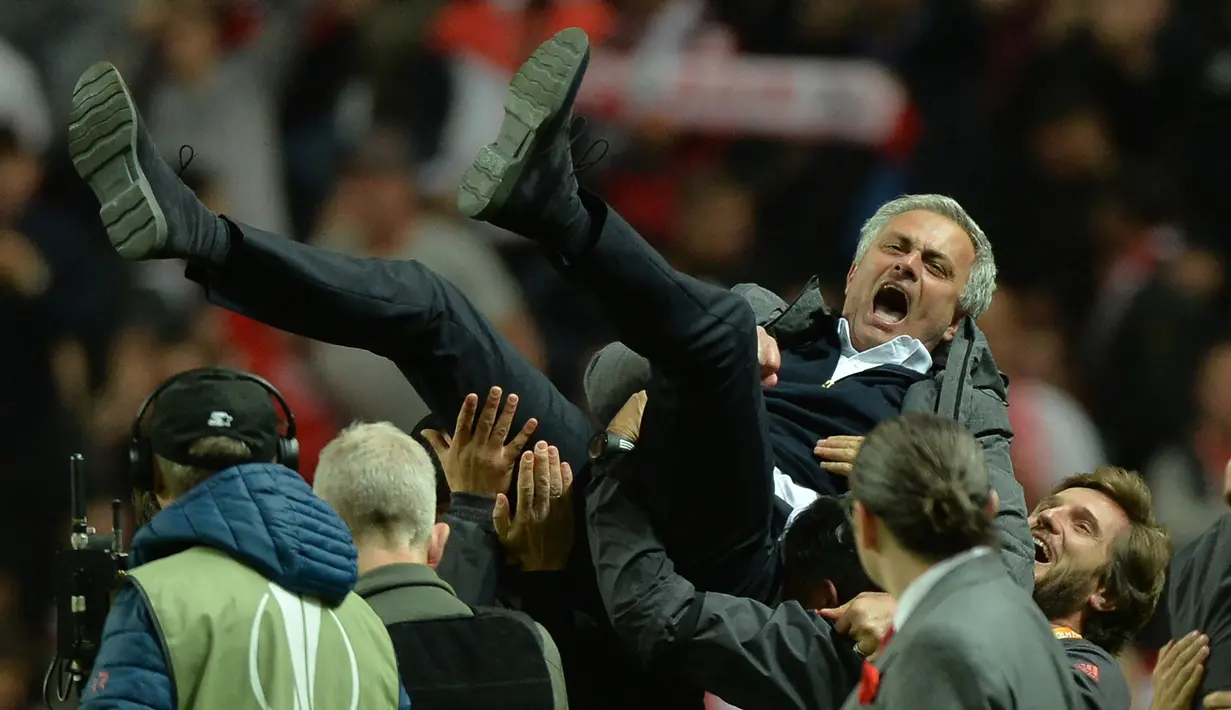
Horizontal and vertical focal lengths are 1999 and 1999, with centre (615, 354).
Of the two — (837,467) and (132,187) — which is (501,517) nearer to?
(837,467)

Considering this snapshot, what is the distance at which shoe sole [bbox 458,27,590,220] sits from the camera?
8.81 ft

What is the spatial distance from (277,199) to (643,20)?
1273mm

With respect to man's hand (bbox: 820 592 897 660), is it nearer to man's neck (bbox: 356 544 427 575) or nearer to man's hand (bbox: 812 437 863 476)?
man's hand (bbox: 812 437 863 476)

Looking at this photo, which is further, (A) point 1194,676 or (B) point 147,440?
(A) point 1194,676

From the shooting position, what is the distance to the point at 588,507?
2.97m

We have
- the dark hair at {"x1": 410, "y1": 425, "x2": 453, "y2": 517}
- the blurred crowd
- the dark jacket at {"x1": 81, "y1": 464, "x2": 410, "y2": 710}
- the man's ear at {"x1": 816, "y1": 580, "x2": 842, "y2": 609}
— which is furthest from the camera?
the blurred crowd

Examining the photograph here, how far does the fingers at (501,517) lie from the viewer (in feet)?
→ 9.93

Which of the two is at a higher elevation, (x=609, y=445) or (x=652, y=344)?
(x=652, y=344)

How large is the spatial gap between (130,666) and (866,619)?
40.3 inches

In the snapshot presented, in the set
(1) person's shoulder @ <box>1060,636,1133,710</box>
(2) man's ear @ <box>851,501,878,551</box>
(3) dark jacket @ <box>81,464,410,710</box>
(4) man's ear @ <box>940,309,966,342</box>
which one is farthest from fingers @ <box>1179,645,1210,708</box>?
(3) dark jacket @ <box>81,464,410,710</box>

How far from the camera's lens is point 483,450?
309 cm

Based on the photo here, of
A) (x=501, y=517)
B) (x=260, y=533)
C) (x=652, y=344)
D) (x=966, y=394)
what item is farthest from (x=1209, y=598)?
(x=260, y=533)

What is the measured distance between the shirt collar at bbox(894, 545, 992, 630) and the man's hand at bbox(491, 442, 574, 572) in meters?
1.11

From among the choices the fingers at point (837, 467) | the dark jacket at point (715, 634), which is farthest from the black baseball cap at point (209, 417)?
the fingers at point (837, 467)
